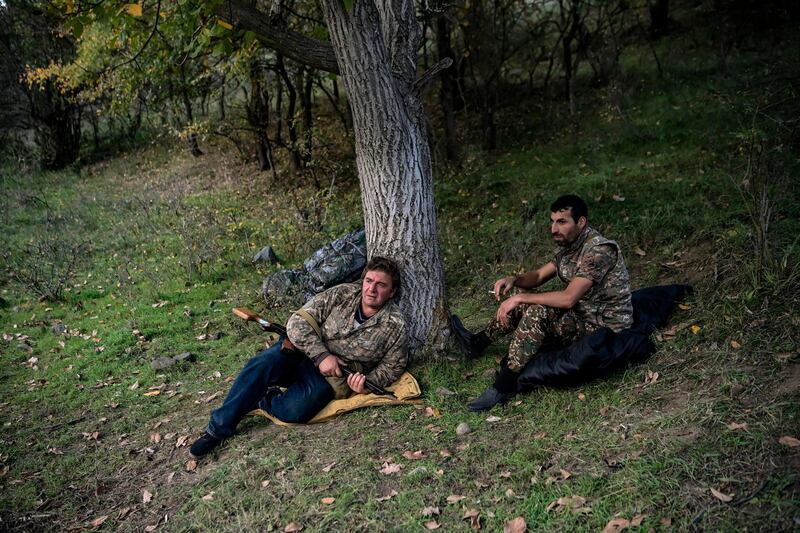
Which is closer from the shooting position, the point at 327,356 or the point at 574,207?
Answer: the point at 574,207

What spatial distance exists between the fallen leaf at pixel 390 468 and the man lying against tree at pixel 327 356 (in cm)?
79

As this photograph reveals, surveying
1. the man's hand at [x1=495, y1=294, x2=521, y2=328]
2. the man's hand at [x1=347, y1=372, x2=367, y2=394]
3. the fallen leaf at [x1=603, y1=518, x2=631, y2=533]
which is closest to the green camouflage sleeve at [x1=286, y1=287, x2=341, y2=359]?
the man's hand at [x1=347, y1=372, x2=367, y2=394]

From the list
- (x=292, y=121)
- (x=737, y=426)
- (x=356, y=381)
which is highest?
(x=292, y=121)

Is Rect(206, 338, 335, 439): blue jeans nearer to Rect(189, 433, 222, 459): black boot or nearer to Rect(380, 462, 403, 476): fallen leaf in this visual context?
Rect(189, 433, 222, 459): black boot

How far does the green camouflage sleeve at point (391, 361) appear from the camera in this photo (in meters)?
5.11

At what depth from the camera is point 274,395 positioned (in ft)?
17.0

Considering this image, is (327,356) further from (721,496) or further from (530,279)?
(721,496)

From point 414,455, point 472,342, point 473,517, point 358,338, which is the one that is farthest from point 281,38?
point 473,517

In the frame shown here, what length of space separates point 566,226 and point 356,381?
2169 millimetres

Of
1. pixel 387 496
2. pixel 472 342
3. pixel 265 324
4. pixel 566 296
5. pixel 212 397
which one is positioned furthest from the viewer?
pixel 212 397

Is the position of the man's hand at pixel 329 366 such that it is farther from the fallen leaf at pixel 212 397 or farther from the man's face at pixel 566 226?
the man's face at pixel 566 226

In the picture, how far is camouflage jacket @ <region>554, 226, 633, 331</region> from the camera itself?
4.69 meters

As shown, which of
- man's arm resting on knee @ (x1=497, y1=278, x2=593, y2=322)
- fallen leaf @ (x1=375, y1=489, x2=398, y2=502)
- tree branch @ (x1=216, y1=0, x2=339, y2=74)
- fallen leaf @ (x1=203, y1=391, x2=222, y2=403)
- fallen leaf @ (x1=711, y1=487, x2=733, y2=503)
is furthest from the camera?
fallen leaf @ (x1=203, y1=391, x2=222, y2=403)

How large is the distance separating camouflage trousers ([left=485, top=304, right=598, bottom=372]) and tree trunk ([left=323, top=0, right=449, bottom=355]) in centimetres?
104
